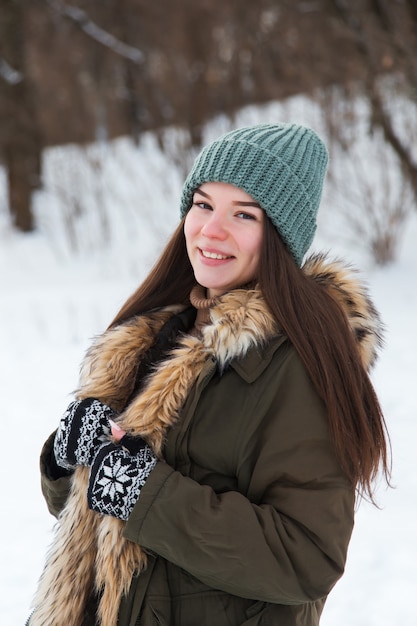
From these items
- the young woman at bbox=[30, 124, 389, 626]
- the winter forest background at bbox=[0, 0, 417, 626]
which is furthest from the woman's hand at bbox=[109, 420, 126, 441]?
the winter forest background at bbox=[0, 0, 417, 626]

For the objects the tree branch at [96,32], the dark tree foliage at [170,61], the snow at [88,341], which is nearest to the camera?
the snow at [88,341]

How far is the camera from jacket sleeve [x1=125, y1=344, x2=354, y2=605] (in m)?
1.24

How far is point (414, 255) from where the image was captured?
7945 mm

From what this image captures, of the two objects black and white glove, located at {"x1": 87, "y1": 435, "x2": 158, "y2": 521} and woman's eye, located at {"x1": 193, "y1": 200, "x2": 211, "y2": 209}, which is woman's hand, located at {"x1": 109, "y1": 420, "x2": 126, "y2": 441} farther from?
woman's eye, located at {"x1": 193, "y1": 200, "x2": 211, "y2": 209}

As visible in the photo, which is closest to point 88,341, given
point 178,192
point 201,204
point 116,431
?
point 178,192

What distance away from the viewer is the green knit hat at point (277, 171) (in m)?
1.50

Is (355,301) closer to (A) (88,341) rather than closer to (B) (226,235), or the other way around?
(B) (226,235)

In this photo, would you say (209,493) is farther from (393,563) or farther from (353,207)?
(353,207)

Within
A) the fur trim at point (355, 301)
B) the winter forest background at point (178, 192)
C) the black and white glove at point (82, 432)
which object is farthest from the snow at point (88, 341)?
the black and white glove at point (82, 432)

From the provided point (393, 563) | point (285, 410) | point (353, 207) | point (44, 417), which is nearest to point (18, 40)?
point (353, 207)

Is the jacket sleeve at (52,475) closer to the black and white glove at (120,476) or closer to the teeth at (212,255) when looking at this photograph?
the black and white glove at (120,476)

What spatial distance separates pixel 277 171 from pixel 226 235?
19 centimetres

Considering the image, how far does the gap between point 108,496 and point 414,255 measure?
7227mm

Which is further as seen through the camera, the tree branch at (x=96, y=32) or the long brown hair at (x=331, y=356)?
the tree branch at (x=96, y=32)
